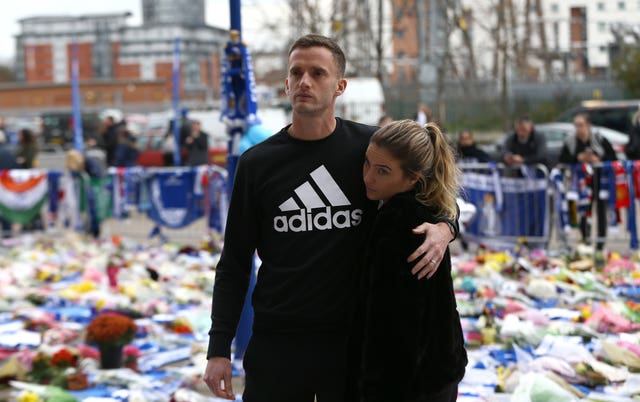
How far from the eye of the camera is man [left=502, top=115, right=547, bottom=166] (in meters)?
12.8

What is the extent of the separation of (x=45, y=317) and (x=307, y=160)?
611 centimetres

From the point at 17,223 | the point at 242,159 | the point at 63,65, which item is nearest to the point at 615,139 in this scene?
the point at 17,223

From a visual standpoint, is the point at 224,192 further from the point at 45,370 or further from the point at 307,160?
the point at 307,160

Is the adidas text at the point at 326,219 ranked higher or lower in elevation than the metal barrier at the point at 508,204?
higher

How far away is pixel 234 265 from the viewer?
11.8 ft

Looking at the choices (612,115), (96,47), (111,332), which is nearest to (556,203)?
(111,332)

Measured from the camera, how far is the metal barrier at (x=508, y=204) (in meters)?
12.5

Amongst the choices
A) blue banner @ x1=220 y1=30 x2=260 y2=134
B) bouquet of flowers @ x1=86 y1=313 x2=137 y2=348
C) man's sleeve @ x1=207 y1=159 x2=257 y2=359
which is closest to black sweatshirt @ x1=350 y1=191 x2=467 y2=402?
man's sleeve @ x1=207 y1=159 x2=257 y2=359

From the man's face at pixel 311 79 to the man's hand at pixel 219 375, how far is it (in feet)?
3.01

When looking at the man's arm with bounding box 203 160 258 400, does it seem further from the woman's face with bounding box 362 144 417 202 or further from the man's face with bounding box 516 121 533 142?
the man's face with bounding box 516 121 533 142

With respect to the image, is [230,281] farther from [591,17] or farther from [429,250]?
[591,17]

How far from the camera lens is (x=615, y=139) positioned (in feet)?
73.0

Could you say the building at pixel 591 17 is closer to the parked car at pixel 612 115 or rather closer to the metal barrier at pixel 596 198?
the parked car at pixel 612 115

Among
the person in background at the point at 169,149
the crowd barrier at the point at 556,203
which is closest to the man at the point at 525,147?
the crowd barrier at the point at 556,203
